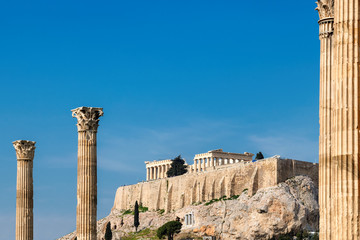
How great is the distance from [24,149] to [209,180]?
59610 mm

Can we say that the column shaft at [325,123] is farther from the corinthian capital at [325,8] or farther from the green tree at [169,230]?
the green tree at [169,230]

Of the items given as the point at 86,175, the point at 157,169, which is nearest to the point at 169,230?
the point at 157,169

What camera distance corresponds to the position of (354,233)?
1105cm

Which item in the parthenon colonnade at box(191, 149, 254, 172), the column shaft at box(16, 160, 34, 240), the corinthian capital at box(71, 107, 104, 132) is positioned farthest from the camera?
the parthenon colonnade at box(191, 149, 254, 172)

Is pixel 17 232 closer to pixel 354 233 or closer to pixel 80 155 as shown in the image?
pixel 80 155

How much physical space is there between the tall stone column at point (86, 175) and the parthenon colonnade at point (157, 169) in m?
81.8

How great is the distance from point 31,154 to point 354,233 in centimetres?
1869

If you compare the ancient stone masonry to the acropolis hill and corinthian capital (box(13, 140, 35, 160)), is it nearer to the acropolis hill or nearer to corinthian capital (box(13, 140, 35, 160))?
corinthian capital (box(13, 140, 35, 160))

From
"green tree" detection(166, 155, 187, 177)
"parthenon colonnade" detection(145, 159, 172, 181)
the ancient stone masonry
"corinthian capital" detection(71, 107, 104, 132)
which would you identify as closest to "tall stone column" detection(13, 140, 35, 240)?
"corinthian capital" detection(71, 107, 104, 132)

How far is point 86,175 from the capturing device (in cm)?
2267

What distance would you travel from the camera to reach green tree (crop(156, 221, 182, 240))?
79.8 meters

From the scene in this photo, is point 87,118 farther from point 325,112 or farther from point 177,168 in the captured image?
point 177,168

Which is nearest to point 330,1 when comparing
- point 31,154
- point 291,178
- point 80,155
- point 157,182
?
point 80,155

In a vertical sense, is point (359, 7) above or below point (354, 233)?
above
